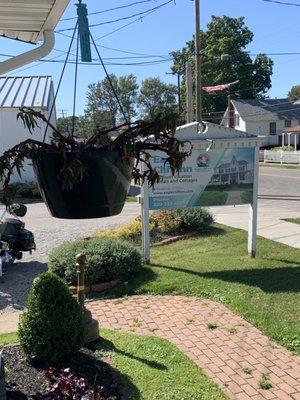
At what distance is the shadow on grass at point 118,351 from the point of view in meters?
4.52

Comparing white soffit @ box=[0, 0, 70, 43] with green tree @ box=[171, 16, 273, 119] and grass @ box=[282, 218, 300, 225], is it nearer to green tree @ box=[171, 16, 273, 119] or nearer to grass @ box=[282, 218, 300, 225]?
grass @ box=[282, 218, 300, 225]

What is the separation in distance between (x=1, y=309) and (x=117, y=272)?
1724 millimetres

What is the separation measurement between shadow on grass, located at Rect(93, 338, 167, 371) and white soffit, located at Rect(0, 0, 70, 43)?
2.99 meters

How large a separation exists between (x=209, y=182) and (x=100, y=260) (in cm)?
234

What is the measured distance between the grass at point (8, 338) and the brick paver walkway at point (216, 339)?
1050 millimetres

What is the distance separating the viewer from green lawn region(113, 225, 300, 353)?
18.8 feet

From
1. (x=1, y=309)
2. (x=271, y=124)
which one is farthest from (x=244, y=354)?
(x=271, y=124)

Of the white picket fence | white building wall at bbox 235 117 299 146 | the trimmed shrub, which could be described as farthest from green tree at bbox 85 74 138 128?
white building wall at bbox 235 117 299 146

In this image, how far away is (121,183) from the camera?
7.88 ft

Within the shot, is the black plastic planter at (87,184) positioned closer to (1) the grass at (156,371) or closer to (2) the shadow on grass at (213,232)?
(1) the grass at (156,371)

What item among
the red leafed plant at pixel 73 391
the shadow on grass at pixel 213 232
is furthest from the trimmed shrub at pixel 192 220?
the red leafed plant at pixel 73 391

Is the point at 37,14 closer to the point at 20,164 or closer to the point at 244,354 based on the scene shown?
A: the point at 20,164

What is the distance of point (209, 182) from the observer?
8312 millimetres

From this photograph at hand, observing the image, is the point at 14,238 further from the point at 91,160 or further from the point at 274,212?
the point at 274,212
